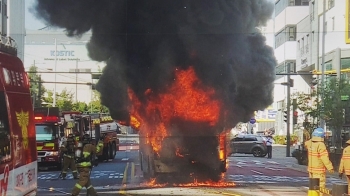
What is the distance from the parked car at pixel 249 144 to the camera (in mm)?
13391

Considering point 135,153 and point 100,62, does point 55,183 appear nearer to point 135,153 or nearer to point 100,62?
point 135,153

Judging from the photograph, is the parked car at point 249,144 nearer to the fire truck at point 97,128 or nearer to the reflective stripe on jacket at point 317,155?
the fire truck at point 97,128

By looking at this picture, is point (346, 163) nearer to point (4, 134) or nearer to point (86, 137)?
point (86, 137)

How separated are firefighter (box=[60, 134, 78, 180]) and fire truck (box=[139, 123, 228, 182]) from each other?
1.55 m

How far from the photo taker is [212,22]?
12.5m

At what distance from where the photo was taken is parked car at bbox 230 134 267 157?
13391mm

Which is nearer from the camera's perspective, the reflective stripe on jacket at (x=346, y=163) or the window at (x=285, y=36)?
the reflective stripe on jacket at (x=346, y=163)

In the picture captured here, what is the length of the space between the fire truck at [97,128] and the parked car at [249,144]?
2.52 meters

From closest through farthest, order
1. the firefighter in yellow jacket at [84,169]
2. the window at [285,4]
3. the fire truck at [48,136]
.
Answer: the firefighter in yellow jacket at [84,169] < the fire truck at [48,136] < the window at [285,4]

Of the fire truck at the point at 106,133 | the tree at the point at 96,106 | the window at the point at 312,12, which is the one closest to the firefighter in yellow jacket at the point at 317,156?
the window at the point at 312,12

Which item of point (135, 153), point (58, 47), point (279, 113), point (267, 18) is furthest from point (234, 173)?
point (58, 47)

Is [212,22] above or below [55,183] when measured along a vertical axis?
above

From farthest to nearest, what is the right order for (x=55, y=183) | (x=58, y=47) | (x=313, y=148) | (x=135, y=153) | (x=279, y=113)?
→ (x=279, y=113), (x=55, y=183), (x=135, y=153), (x=58, y=47), (x=313, y=148)

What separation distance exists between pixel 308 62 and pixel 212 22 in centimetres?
230
